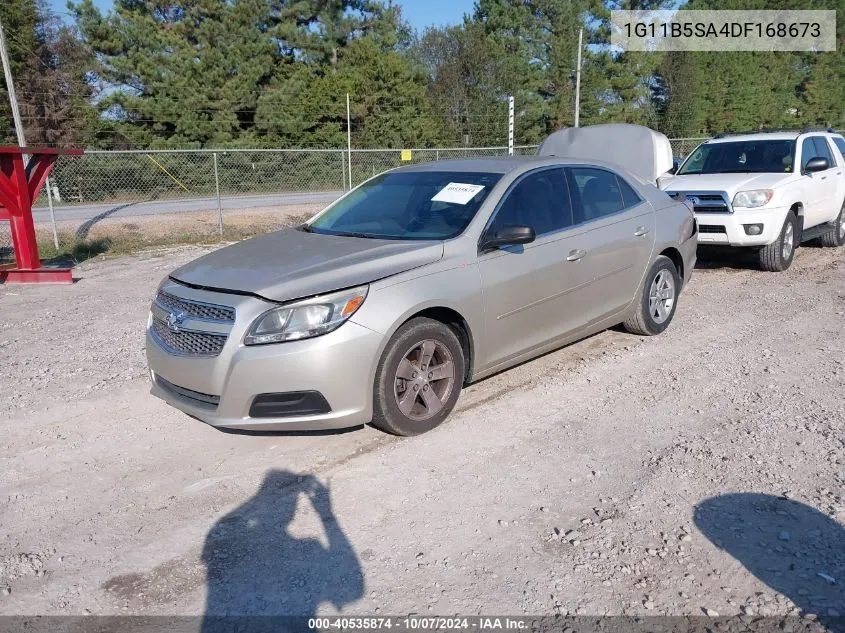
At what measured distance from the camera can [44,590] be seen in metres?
2.95

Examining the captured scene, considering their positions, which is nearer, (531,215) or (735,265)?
(531,215)

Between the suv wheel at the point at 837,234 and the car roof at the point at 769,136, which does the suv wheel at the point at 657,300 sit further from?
the suv wheel at the point at 837,234

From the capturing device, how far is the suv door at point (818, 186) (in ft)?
31.0

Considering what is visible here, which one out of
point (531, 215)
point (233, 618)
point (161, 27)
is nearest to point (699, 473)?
point (531, 215)

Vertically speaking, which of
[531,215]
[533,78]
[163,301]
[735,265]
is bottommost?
[735,265]

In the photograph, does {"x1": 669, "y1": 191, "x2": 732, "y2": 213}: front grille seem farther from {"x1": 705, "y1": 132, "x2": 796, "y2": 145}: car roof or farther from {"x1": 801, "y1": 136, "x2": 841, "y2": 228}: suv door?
{"x1": 705, "y1": 132, "x2": 796, "y2": 145}: car roof

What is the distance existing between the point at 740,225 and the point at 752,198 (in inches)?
15.2

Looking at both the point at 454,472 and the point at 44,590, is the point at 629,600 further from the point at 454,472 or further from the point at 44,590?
the point at 44,590

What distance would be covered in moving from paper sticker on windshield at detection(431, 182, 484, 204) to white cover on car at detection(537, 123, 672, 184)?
5175 mm

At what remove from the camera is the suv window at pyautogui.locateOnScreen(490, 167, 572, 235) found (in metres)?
4.90

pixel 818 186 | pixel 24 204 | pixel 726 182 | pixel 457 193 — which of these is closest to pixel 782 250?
pixel 726 182

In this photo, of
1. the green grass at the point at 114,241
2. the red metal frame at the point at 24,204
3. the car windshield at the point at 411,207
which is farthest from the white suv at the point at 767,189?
the green grass at the point at 114,241

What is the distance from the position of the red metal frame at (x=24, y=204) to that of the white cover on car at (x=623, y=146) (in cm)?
691

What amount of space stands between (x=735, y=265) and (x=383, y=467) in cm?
758
